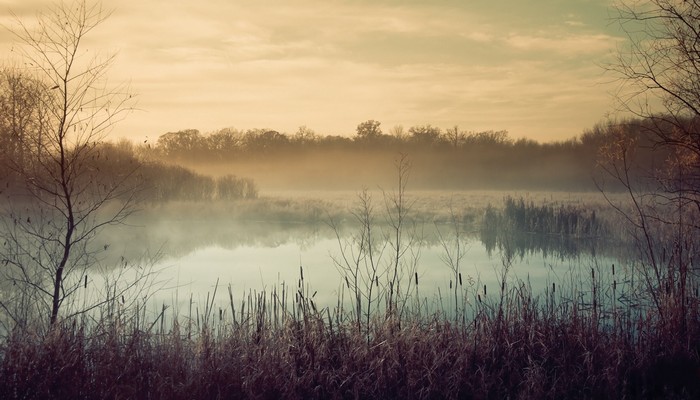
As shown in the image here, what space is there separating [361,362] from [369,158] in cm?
6161

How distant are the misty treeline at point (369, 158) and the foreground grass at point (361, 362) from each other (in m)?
47.0

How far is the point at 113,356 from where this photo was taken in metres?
6.31

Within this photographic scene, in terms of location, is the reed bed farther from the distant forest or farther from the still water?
the distant forest

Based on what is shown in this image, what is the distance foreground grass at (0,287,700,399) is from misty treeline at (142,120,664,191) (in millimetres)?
47000

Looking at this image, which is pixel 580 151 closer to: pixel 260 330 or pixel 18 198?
pixel 18 198

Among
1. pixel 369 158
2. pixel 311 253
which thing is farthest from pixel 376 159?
pixel 311 253

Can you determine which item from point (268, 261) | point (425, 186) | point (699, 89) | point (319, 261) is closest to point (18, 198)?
point (268, 261)

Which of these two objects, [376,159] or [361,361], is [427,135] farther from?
[361,361]

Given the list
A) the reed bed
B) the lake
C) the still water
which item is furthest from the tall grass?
the still water

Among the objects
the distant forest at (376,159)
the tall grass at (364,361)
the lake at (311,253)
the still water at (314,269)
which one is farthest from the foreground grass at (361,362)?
the distant forest at (376,159)

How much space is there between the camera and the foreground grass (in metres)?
5.92

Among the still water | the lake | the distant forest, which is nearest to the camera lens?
the lake

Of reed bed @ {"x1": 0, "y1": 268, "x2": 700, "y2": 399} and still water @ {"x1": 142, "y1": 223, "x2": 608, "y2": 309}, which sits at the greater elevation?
reed bed @ {"x1": 0, "y1": 268, "x2": 700, "y2": 399}

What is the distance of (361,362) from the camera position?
6508 millimetres
